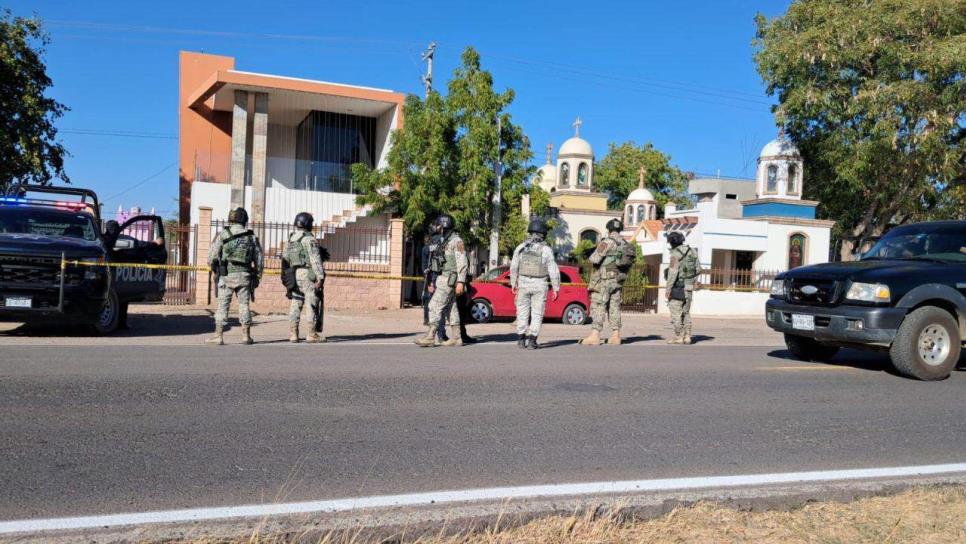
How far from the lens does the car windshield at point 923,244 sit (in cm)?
970

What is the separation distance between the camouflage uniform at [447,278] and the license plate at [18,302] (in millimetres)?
5382

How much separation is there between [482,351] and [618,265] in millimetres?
2791

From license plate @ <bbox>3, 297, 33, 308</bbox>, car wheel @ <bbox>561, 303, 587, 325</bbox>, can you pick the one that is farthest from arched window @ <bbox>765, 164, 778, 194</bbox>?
license plate @ <bbox>3, 297, 33, 308</bbox>

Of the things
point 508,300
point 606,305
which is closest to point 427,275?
point 606,305

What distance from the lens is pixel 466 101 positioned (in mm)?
23594

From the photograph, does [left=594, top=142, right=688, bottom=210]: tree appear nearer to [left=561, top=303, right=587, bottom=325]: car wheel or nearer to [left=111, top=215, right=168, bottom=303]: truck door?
[left=561, top=303, right=587, bottom=325]: car wheel

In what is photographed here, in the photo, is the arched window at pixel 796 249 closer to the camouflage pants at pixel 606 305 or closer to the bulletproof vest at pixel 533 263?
the camouflage pants at pixel 606 305

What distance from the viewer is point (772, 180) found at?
36.4 m

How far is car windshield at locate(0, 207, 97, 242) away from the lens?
1194 cm

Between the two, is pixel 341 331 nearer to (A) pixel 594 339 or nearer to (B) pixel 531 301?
(B) pixel 531 301

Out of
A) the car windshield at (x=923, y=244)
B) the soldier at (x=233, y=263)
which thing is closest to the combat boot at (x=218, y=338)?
the soldier at (x=233, y=263)

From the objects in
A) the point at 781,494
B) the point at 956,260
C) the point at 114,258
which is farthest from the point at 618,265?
the point at 114,258

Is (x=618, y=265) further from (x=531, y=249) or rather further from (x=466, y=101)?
(x=466, y=101)

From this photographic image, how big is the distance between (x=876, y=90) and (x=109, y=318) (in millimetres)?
22276
